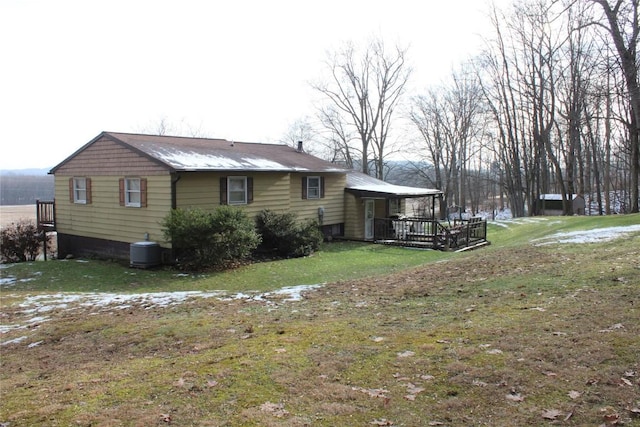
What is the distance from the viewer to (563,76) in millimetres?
35938

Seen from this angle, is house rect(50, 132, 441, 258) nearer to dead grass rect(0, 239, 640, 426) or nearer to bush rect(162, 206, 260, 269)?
bush rect(162, 206, 260, 269)

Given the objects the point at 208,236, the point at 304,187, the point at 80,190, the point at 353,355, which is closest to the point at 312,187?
the point at 304,187

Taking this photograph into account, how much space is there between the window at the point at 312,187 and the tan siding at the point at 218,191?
5.49ft

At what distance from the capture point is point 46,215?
2138 centimetres

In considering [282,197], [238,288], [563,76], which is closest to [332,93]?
[563,76]

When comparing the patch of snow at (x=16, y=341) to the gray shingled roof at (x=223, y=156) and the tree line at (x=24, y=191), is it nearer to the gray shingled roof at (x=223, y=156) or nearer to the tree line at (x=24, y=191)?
the gray shingled roof at (x=223, y=156)

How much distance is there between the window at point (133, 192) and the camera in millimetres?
16531

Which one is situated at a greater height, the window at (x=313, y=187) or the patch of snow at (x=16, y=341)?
the window at (x=313, y=187)

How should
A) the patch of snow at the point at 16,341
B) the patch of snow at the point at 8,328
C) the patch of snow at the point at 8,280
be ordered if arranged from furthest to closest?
the patch of snow at the point at 8,280 < the patch of snow at the point at 8,328 < the patch of snow at the point at 16,341

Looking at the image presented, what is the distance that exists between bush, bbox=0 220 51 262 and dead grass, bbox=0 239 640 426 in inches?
439

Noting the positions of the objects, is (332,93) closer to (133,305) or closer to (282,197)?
(282,197)

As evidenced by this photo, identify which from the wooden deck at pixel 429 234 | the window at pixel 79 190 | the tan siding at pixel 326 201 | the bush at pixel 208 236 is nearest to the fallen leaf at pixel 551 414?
the bush at pixel 208 236

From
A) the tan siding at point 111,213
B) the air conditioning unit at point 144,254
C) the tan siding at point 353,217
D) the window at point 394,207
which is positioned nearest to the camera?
the air conditioning unit at point 144,254

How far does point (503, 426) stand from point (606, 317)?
3051mm
